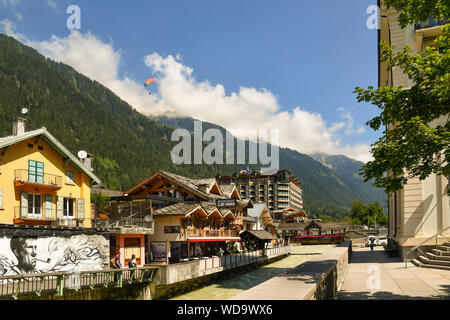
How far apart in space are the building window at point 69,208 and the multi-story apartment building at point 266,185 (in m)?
157

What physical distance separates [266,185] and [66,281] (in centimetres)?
17998

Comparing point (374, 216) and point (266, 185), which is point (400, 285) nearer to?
point (374, 216)

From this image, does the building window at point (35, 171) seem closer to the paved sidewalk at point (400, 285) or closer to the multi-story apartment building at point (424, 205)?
the paved sidewalk at point (400, 285)

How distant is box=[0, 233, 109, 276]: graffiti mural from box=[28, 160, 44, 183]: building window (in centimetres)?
728

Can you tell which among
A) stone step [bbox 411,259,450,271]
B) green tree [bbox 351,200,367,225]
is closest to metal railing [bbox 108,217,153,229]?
stone step [bbox 411,259,450,271]

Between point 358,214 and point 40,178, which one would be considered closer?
point 40,178

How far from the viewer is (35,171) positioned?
30.1m

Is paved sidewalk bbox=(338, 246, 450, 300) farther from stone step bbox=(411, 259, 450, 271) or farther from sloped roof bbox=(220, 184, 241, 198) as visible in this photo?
sloped roof bbox=(220, 184, 241, 198)

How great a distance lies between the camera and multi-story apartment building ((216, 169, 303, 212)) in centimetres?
19400

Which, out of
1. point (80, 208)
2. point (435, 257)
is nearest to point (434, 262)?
point (435, 257)

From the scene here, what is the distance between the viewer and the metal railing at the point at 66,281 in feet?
55.1

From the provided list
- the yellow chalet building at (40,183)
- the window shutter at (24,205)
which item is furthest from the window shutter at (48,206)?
the window shutter at (24,205)
